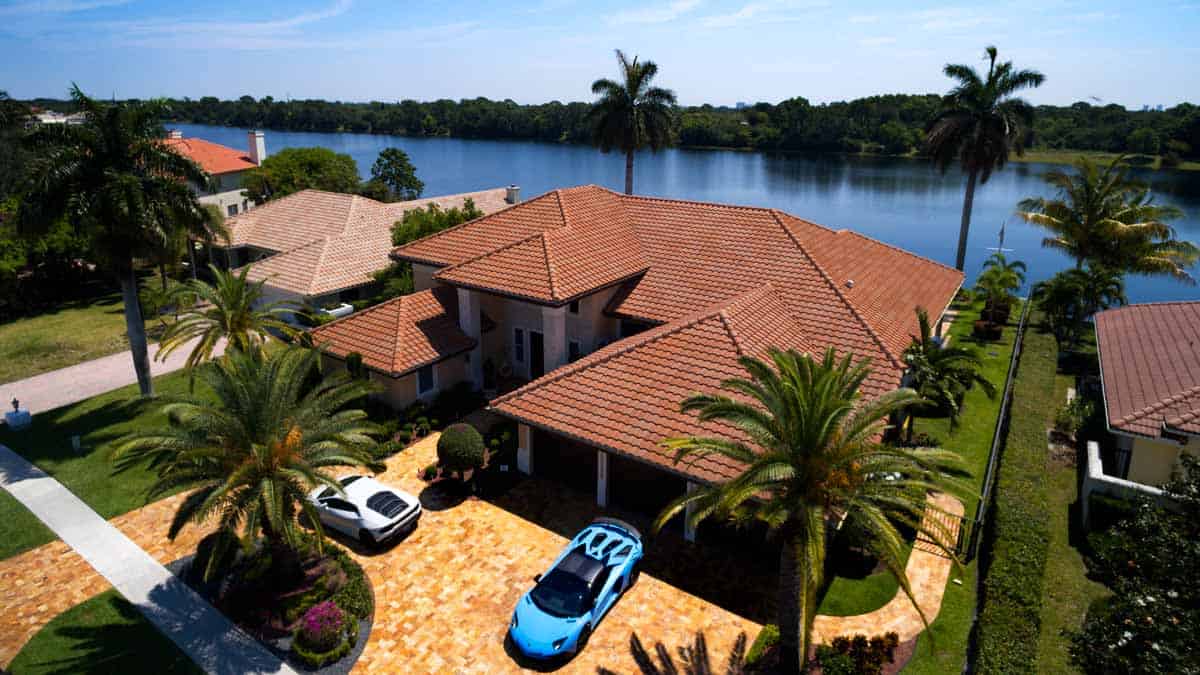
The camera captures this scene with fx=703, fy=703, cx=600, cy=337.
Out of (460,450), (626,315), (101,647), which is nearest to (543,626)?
(460,450)

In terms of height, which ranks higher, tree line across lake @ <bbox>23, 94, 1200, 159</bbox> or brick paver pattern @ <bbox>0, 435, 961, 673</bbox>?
tree line across lake @ <bbox>23, 94, 1200, 159</bbox>

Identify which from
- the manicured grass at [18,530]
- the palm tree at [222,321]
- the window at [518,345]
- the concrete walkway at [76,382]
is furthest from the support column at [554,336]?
the concrete walkway at [76,382]

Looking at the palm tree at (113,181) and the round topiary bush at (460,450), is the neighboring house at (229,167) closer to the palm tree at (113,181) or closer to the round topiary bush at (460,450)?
the palm tree at (113,181)

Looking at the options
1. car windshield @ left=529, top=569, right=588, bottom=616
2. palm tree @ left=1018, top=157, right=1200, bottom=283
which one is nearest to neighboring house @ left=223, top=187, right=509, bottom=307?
car windshield @ left=529, top=569, right=588, bottom=616

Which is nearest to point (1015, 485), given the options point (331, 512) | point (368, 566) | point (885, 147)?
point (368, 566)

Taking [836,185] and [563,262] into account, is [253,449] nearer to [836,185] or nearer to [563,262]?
[563,262]

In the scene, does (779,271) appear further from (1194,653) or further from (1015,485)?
(1194,653)

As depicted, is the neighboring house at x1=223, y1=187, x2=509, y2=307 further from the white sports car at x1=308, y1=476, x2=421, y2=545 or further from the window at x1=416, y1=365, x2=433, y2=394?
the white sports car at x1=308, y1=476, x2=421, y2=545
